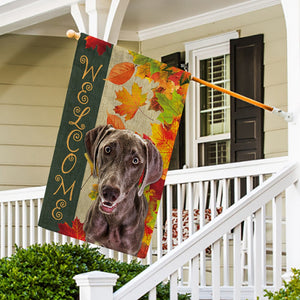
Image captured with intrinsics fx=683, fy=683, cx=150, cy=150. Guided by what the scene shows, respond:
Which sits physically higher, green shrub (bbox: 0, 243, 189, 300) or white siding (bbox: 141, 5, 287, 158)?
white siding (bbox: 141, 5, 287, 158)

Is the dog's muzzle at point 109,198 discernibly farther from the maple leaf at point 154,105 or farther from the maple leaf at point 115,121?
the maple leaf at point 154,105

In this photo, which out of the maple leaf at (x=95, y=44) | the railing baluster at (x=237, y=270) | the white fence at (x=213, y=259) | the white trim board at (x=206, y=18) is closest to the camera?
the white fence at (x=213, y=259)

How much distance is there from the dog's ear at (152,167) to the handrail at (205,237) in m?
0.71

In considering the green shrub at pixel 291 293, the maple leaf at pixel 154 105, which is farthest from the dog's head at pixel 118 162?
the green shrub at pixel 291 293

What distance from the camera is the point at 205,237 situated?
11.3 ft

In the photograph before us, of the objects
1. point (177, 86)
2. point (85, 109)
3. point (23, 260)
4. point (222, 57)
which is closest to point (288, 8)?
point (177, 86)

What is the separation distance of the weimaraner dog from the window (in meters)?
3.07

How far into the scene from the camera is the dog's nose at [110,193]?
4176mm

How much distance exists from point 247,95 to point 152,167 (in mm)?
2992

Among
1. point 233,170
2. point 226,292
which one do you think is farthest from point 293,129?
point 226,292

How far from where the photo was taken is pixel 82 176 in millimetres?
4258

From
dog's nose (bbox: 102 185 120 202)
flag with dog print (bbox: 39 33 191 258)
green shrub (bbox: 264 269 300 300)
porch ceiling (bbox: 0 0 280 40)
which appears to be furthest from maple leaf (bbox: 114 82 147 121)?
porch ceiling (bbox: 0 0 280 40)

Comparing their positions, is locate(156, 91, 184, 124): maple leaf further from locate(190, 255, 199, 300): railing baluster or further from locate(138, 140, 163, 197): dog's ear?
locate(190, 255, 199, 300): railing baluster

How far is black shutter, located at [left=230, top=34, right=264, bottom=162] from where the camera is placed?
267 inches
